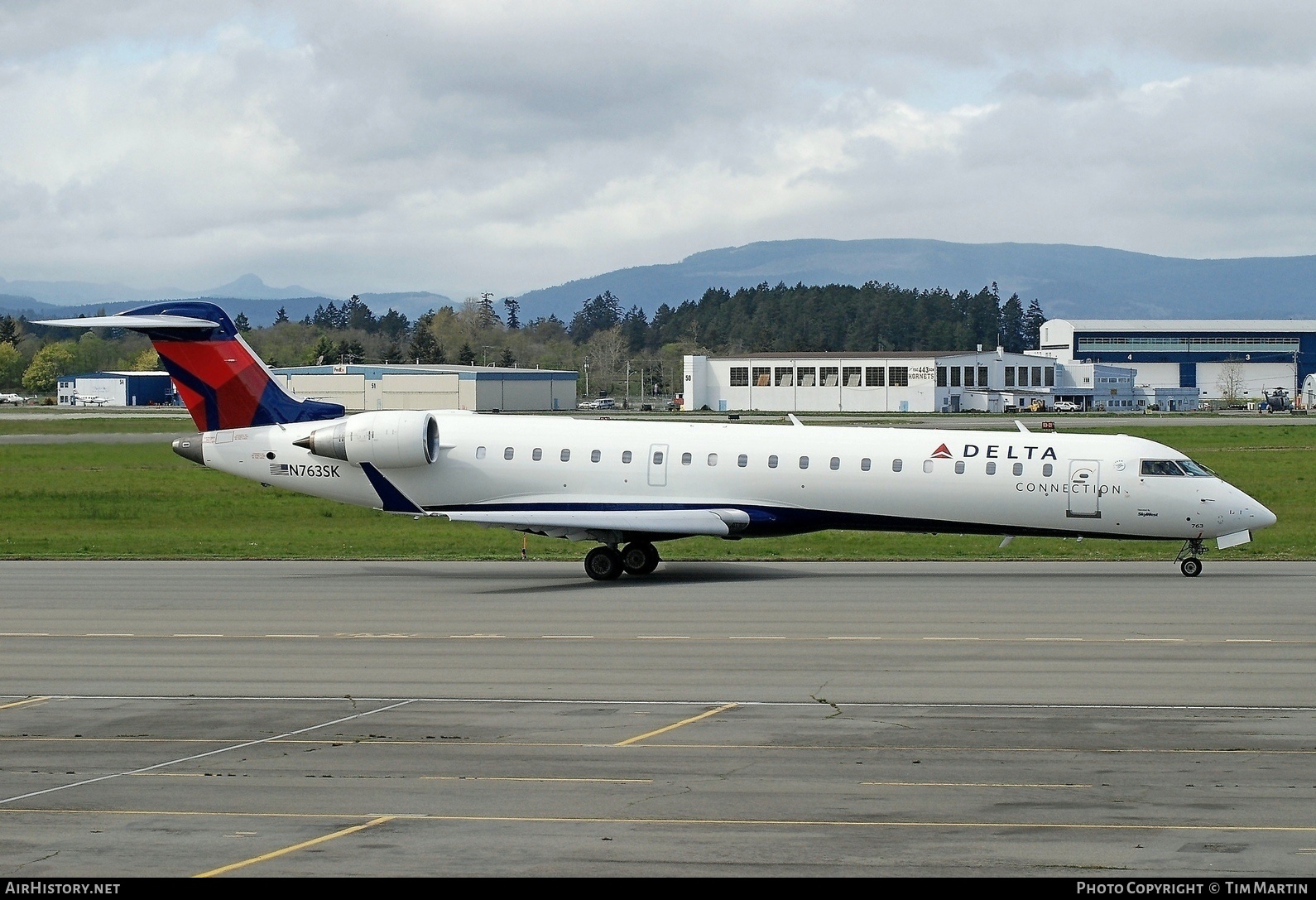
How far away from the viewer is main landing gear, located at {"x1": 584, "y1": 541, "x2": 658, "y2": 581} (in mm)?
30359

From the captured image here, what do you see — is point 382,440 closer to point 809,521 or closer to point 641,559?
point 641,559

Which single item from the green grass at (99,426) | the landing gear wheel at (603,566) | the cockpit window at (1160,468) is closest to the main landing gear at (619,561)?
the landing gear wheel at (603,566)

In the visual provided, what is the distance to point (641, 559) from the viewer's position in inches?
1222

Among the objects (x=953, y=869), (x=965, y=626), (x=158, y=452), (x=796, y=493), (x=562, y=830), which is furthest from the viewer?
(x=158, y=452)

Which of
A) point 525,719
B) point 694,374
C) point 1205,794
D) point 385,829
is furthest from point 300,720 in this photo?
point 694,374

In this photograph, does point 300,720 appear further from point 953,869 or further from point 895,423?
point 895,423

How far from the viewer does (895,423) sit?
311ft

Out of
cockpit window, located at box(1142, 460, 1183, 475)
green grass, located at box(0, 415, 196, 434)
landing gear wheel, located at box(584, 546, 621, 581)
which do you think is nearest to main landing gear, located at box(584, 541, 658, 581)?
landing gear wheel, located at box(584, 546, 621, 581)

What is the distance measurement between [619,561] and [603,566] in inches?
13.7

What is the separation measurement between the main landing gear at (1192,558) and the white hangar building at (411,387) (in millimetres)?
80957

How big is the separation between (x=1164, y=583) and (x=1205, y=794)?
1646 centimetres

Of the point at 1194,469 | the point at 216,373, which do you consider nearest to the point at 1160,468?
the point at 1194,469

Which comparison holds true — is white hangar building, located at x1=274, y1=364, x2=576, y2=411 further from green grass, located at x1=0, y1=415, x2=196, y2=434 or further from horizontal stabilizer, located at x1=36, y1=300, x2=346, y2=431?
horizontal stabilizer, located at x1=36, y1=300, x2=346, y2=431

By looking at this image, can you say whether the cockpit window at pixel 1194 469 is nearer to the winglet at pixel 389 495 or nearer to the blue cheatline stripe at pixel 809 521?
the blue cheatline stripe at pixel 809 521
